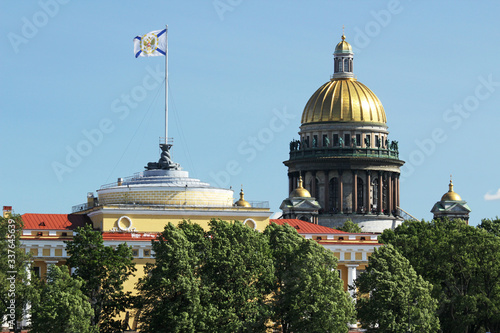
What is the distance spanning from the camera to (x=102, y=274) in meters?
106

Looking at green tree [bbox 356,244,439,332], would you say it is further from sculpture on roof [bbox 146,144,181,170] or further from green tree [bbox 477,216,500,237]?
green tree [bbox 477,216,500,237]

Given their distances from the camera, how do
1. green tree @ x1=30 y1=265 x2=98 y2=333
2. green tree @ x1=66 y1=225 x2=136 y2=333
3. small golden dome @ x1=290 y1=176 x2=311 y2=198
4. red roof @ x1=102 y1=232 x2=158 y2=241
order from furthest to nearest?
1. small golden dome @ x1=290 y1=176 x2=311 y2=198
2. red roof @ x1=102 y1=232 x2=158 y2=241
3. green tree @ x1=66 y1=225 x2=136 y2=333
4. green tree @ x1=30 y1=265 x2=98 y2=333

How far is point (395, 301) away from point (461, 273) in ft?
44.3

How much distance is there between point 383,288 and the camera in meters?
105

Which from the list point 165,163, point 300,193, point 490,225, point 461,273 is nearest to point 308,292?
point 461,273

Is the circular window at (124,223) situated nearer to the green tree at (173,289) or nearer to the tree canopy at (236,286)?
the tree canopy at (236,286)

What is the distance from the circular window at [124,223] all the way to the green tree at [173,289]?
18.5 m

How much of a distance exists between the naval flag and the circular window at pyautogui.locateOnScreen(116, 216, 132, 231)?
14.3 metres

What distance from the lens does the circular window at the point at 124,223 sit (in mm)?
122188

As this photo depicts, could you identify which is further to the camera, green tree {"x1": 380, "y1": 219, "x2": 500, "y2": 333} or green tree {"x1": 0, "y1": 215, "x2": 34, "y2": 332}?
green tree {"x1": 380, "y1": 219, "x2": 500, "y2": 333}

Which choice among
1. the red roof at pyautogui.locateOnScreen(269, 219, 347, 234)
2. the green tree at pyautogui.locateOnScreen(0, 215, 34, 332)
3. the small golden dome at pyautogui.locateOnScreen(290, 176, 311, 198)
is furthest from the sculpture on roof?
the small golden dome at pyautogui.locateOnScreen(290, 176, 311, 198)

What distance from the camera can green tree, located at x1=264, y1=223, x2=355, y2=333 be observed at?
10119 cm

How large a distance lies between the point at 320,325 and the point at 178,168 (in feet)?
106

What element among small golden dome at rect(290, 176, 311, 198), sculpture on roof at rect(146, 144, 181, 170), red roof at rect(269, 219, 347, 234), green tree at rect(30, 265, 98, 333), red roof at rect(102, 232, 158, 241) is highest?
small golden dome at rect(290, 176, 311, 198)
